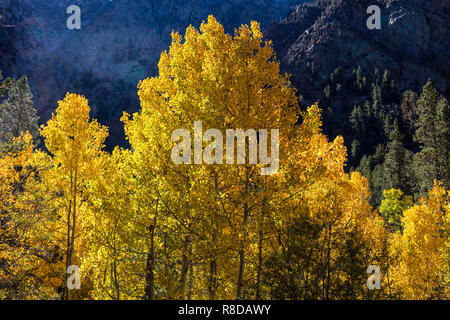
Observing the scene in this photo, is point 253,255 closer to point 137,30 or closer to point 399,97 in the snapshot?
point 399,97

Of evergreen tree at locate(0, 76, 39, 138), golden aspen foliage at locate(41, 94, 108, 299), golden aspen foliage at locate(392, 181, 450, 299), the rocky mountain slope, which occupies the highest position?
the rocky mountain slope

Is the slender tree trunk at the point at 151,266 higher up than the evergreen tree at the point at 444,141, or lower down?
lower down

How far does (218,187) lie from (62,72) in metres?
183

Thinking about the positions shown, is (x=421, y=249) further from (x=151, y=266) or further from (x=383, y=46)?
(x=383, y=46)

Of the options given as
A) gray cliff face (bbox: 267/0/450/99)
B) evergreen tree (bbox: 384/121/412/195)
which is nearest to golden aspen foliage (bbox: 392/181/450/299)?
evergreen tree (bbox: 384/121/412/195)

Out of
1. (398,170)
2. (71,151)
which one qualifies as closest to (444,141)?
(398,170)

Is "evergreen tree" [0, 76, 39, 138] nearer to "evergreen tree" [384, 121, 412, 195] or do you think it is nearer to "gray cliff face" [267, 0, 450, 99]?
"evergreen tree" [384, 121, 412, 195]

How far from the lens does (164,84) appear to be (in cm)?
933

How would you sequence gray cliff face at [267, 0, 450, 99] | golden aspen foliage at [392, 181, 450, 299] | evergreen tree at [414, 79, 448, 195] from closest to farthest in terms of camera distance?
golden aspen foliage at [392, 181, 450, 299], evergreen tree at [414, 79, 448, 195], gray cliff face at [267, 0, 450, 99]

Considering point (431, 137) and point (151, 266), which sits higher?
point (431, 137)

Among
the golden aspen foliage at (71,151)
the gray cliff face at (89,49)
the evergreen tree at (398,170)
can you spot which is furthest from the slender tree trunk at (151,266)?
the gray cliff face at (89,49)

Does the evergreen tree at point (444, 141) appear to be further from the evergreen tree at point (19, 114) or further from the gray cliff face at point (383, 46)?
the gray cliff face at point (383, 46)

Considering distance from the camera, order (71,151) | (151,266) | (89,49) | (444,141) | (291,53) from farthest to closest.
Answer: (291,53)
(89,49)
(444,141)
(71,151)
(151,266)

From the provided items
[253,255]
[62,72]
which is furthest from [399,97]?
[62,72]
